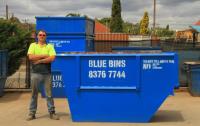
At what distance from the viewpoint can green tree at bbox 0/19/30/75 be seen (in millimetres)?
15984

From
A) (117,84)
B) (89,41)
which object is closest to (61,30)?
(89,41)

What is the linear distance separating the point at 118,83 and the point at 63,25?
502 centimetres

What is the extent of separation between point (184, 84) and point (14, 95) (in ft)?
18.1

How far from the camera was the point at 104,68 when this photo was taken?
386 inches

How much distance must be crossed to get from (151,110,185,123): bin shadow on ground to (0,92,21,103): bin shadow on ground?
468 centimetres

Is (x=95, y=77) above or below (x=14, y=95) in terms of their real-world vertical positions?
above

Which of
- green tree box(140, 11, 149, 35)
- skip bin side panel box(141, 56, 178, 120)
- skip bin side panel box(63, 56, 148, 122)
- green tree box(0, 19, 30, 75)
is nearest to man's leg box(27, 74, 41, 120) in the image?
skip bin side panel box(63, 56, 148, 122)

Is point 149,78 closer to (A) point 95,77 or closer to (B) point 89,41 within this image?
(A) point 95,77

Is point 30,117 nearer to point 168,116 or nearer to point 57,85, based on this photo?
point 168,116

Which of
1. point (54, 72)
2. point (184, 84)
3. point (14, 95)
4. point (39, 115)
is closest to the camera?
point (39, 115)

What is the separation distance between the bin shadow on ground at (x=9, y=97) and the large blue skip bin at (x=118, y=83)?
14.0ft

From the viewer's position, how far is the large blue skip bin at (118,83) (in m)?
9.70

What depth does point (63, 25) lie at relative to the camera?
14.4 meters

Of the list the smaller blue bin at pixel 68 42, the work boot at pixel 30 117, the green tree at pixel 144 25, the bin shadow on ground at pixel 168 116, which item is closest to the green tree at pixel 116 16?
the green tree at pixel 144 25
